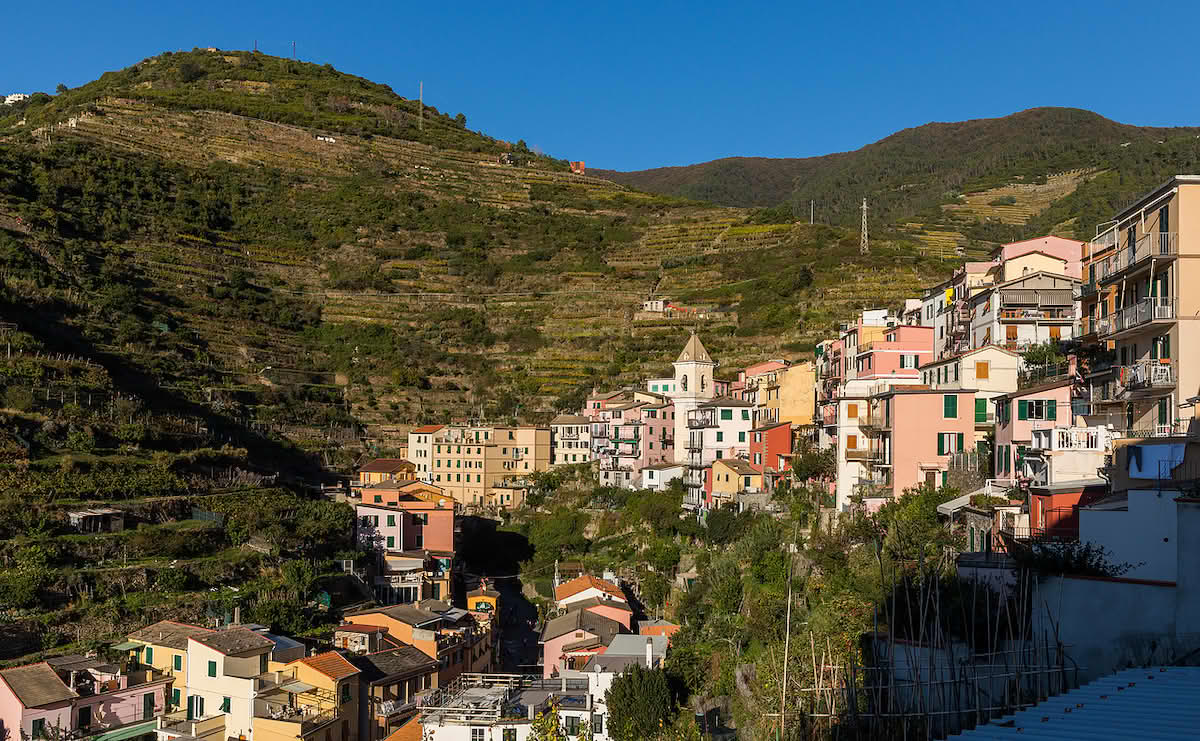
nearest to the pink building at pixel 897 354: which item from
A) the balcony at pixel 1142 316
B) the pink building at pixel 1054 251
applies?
the pink building at pixel 1054 251

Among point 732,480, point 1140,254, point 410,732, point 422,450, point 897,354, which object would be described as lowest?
point 410,732

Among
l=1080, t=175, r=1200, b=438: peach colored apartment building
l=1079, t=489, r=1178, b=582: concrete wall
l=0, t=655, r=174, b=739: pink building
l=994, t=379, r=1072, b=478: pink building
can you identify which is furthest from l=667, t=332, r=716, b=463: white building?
l=1079, t=489, r=1178, b=582: concrete wall

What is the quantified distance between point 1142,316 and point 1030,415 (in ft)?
12.6

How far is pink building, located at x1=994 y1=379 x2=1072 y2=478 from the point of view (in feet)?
86.7

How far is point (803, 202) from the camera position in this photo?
6609 inches

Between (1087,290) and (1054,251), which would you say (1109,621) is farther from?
(1054,251)

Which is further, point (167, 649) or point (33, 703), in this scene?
point (167, 649)

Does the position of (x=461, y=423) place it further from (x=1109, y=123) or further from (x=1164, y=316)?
(x=1109, y=123)

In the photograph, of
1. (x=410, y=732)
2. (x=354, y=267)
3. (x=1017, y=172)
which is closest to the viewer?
(x=410, y=732)

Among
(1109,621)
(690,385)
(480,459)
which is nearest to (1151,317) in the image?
(1109,621)

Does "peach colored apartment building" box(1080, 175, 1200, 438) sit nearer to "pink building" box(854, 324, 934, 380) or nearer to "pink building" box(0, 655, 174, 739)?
"pink building" box(854, 324, 934, 380)

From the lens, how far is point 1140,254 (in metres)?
24.5

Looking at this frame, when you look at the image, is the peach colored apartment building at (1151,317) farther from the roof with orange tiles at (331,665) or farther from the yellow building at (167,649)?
the yellow building at (167,649)

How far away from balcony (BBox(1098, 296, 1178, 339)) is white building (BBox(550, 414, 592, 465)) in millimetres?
38586
